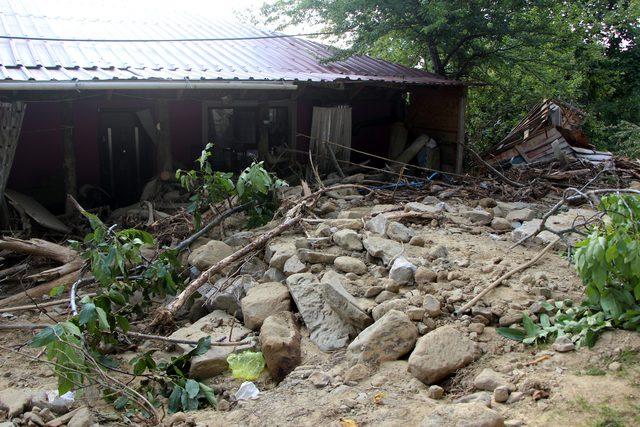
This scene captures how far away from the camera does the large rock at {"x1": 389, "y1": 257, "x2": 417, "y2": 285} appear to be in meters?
4.77

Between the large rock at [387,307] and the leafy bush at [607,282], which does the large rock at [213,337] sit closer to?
the large rock at [387,307]

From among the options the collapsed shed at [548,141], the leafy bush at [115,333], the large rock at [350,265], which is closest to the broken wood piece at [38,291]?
the leafy bush at [115,333]

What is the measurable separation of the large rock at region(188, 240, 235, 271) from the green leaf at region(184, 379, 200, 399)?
6.67 ft

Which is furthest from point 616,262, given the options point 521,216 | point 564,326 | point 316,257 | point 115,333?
point 115,333

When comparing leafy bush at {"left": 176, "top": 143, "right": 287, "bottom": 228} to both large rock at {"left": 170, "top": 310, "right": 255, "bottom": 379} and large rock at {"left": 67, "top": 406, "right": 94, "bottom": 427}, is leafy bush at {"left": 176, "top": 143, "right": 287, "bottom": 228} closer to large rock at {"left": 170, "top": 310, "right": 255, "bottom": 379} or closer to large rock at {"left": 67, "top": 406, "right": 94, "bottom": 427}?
large rock at {"left": 170, "top": 310, "right": 255, "bottom": 379}

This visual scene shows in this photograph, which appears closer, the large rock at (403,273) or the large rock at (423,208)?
the large rock at (403,273)

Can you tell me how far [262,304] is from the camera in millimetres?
4906

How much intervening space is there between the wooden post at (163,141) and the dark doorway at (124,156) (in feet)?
1.79

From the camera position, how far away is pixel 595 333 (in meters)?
3.60

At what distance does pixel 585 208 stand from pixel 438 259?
135 inches

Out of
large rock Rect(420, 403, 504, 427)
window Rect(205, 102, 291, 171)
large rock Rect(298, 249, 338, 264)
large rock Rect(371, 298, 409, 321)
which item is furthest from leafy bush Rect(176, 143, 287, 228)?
large rock Rect(420, 403, 504, 427)

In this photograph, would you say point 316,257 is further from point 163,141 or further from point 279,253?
point 163,141

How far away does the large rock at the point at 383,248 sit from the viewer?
516cm

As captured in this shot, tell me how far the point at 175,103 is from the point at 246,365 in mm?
6391
